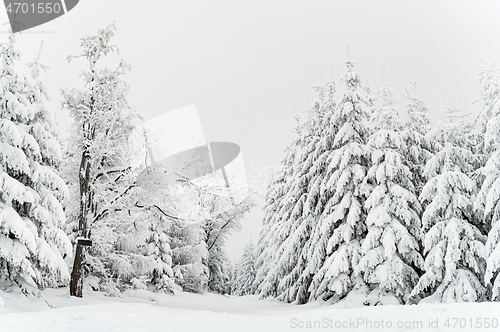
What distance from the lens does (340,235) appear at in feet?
61.6

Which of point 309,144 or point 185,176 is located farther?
point 309,144

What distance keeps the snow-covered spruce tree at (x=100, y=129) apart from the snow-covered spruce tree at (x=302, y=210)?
1037cm

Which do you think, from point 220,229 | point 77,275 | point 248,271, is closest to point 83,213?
point 77,275

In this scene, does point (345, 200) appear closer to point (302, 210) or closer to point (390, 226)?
point (390, 226)

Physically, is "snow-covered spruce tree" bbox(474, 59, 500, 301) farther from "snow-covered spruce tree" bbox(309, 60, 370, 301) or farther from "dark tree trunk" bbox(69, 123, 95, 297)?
"dark tree trunk" bbox(69, 123, 95, 297)

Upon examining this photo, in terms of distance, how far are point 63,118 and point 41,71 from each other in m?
4.91

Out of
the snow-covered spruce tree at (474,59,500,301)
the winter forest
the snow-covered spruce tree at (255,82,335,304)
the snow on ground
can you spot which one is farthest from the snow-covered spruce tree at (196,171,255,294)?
the snow-covered spruce tree at (474,59,500,301)

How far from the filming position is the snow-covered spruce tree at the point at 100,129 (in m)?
15.7

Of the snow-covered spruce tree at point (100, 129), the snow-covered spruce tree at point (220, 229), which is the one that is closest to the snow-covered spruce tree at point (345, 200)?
the snow-covered spruce tree at point (220, 229)

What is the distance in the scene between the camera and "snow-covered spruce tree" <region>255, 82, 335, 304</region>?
2184 centimetres

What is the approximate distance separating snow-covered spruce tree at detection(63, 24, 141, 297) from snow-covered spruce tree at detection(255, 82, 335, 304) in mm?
10375

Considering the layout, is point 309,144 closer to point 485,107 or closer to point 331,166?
point 331,166

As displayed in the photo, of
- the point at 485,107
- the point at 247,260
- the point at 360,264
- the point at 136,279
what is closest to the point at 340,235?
the point at 360,264

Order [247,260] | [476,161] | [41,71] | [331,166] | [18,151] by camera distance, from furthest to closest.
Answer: [247,260] < [331,166] < [476,161] < [41,71] < [18,151]
